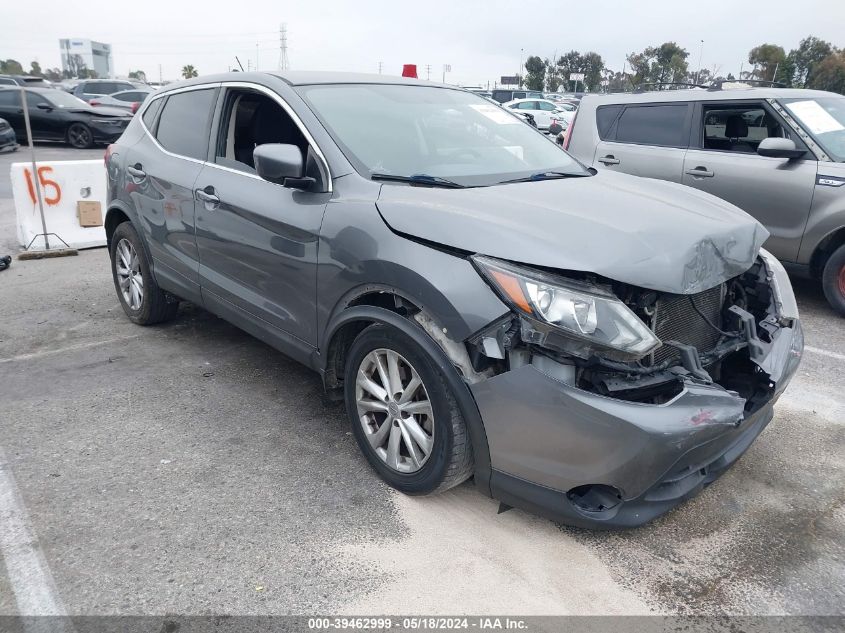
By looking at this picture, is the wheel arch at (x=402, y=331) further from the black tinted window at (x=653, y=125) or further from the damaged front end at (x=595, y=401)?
the black tinted window at (x=653, y=125)

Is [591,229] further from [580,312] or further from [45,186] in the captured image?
[45,186]

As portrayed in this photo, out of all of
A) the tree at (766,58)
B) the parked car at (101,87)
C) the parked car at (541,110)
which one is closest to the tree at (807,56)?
the tree at (766,58)

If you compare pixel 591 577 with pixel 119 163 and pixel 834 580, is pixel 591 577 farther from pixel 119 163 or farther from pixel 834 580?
pixel 119 163

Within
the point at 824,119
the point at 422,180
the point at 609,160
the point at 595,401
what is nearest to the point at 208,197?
the point at 422,180

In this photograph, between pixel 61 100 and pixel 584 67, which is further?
pixel 584 67

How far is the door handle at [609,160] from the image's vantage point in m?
6.77

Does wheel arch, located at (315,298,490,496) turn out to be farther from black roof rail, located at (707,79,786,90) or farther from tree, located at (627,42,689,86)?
tree, located at (627,42,689,86)

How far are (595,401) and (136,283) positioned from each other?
383 cm

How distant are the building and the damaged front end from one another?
106 m

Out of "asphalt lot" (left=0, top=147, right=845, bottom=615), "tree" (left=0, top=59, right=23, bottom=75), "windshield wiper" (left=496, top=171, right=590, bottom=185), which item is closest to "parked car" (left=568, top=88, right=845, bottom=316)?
"asphalt lot" (left=0, top=147, right=845, bottom=615)

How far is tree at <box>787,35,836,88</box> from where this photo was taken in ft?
180

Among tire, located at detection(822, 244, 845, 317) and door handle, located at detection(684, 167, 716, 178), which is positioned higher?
door handle, located at detection(684, 167, 716, 178)

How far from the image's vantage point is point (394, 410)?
2889 mm

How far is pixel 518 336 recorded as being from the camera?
241cm
